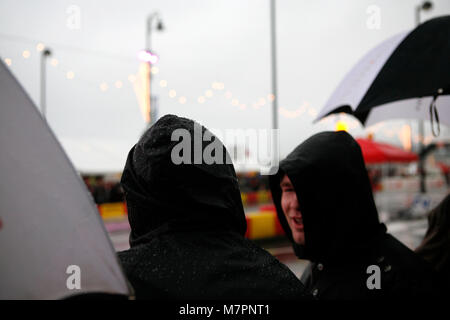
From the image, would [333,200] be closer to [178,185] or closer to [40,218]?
[178,185]

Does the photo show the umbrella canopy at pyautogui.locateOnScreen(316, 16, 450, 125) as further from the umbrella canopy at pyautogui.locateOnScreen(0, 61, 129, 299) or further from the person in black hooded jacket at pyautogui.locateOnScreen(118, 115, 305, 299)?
the umbrella canopy at pyautogui.locateOnScreen(0, 61, 129, 299)

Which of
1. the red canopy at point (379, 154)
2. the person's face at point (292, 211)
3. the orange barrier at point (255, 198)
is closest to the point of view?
the person's face at point (292, 211)

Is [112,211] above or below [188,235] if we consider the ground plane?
below

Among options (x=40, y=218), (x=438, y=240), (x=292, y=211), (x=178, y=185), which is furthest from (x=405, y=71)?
(x=40, y=218)

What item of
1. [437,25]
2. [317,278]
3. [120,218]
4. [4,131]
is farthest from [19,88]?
[120,218]

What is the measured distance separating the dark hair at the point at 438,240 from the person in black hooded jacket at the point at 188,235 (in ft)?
5.25

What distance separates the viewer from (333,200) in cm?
184

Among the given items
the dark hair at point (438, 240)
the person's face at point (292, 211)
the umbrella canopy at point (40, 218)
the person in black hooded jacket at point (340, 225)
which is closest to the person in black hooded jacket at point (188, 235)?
the umbrella canopy at point (40, 218)

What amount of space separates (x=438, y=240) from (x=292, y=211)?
1067 mm

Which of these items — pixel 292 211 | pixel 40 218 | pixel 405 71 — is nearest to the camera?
pixel 40 218

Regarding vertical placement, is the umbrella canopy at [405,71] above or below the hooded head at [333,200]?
above

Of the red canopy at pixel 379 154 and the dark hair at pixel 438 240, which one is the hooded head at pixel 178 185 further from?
the red canopy at pixel 379 154

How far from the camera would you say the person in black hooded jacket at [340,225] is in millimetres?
1701
